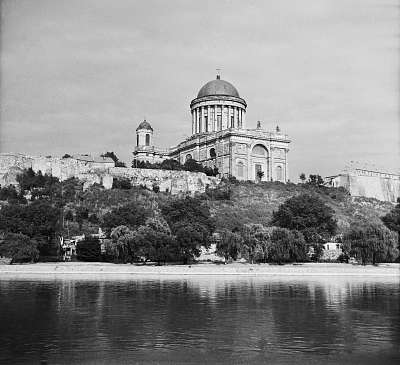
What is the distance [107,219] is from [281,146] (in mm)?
32293

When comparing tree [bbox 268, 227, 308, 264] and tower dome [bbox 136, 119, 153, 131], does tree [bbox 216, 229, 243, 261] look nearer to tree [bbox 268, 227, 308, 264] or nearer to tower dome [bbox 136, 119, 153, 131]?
tree [bbox 268, 227, 308, 264]

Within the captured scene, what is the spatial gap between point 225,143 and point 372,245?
102ft

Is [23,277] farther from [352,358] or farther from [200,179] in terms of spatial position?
[200,179]

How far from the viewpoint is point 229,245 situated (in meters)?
38.7

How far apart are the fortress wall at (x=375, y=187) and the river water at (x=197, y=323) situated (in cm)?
4853

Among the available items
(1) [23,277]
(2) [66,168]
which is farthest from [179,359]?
(2) [66,168]

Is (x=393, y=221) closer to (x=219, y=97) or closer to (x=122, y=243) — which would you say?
(x=122, y=243)

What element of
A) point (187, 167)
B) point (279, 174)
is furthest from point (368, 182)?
point (187, 167)

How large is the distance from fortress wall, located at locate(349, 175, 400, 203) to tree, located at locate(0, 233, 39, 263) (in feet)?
160

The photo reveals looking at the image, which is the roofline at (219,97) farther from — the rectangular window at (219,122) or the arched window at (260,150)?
the arched window at (260,150)

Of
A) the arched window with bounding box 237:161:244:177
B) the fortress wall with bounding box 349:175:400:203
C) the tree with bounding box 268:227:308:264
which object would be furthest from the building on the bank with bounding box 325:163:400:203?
the tree with bounding box 268:227:308:264

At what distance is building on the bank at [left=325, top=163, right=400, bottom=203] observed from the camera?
248 feet

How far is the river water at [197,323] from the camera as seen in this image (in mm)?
13242

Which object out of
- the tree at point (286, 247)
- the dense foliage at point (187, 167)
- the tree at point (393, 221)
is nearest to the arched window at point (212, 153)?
the dense foliage at point (187, 167)
